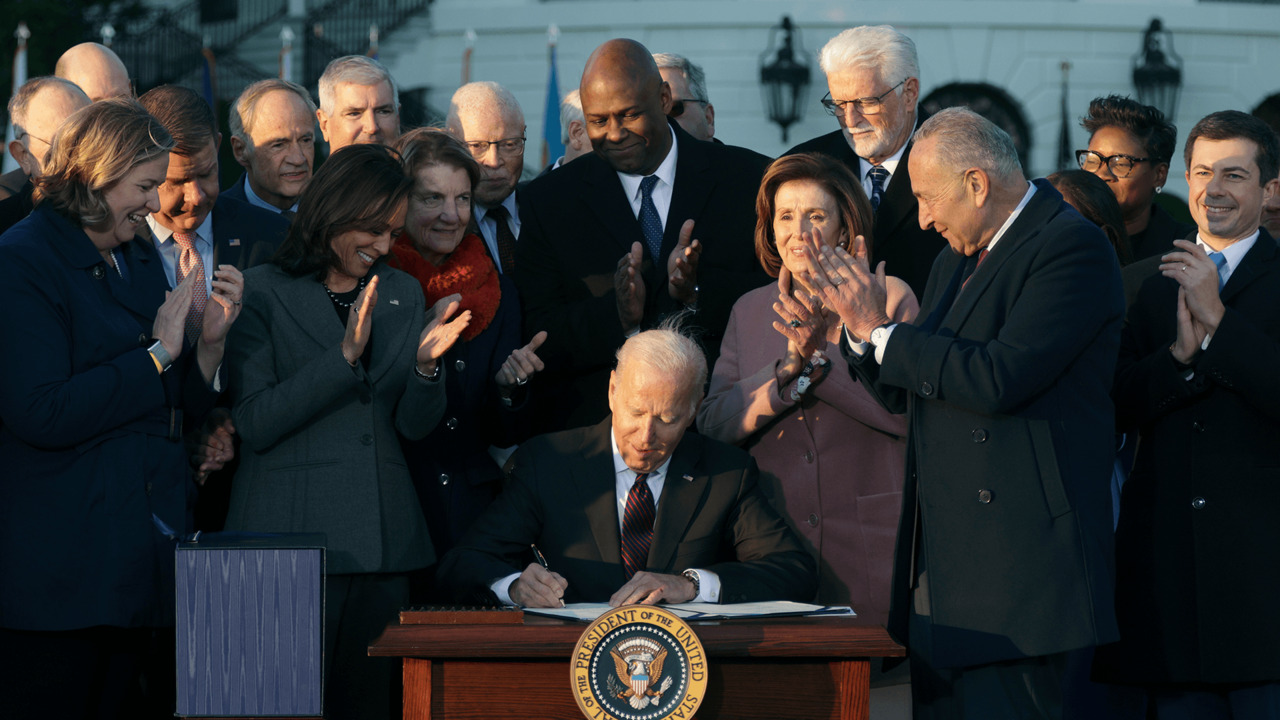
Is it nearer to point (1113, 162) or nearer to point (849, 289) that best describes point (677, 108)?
point (1113, 162)

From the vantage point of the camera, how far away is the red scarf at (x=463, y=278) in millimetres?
4605

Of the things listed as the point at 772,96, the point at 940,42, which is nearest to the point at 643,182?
the point at 772,96

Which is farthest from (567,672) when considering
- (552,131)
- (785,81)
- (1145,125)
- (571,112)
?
(785,81)

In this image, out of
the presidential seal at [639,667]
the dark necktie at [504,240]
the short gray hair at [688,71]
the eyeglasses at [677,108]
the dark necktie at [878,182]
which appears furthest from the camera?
the short gray hair at [688,71]

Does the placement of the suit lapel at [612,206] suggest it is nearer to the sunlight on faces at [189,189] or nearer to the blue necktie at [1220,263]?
the sunlight on faces at [189,189]

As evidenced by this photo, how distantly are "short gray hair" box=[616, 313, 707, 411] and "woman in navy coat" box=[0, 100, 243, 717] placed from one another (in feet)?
3.91

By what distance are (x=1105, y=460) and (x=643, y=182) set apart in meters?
2.03

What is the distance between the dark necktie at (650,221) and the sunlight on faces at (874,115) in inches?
27.7

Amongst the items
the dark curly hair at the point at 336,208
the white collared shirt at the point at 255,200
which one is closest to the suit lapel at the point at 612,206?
the dark curly hair at the point at 336,208

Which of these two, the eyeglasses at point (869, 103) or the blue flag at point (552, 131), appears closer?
the eyeglasses at point (869, 103)

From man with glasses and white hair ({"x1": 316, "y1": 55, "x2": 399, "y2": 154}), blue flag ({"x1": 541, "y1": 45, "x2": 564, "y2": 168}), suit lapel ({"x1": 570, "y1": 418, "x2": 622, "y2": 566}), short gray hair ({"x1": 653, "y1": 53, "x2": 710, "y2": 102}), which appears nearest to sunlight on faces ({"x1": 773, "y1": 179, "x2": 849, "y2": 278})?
suit lapel ({"x1": 570, "y1": 418, "x2": 622, "y2": 566})

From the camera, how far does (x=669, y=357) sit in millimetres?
3809

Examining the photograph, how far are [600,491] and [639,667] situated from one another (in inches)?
38.0

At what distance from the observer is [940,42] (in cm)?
1617
